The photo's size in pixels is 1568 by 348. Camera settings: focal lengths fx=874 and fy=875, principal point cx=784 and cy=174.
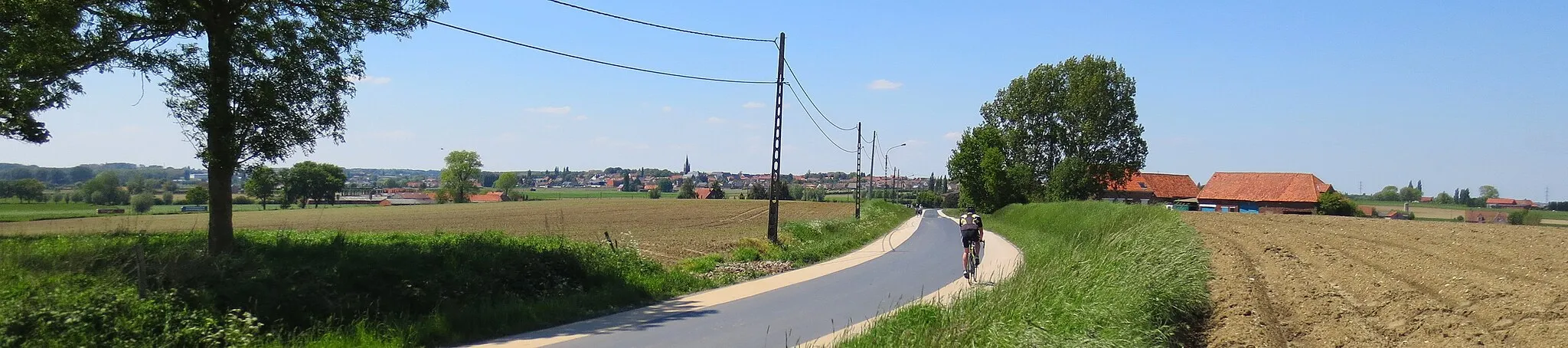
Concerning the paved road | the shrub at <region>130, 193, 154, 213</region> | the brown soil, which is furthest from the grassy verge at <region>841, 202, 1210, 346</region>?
the shrub at <region>130, 193, 154, 213</region>

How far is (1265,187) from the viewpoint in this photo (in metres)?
44.5

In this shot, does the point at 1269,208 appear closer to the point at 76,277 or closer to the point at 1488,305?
the point at 1488,305

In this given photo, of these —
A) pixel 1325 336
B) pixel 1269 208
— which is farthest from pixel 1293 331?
pixel 1269 208

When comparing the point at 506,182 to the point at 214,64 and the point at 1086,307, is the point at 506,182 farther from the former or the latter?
the point at 1086,307

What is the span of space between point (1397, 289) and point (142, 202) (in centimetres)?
5986

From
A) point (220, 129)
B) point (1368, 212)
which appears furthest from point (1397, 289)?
point (1368, 212)

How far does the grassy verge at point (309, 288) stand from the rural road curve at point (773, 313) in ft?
2.48

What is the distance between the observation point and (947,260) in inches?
985

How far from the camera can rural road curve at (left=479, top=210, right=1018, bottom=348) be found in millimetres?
10938

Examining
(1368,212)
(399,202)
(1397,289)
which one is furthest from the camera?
(399,202)

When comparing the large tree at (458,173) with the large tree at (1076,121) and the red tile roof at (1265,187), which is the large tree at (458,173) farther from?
the red tile roof at (1265,187)

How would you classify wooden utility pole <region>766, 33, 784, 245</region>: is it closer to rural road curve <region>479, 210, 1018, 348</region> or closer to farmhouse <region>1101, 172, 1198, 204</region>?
rural road curve <region>479, 210, 1018, 348</region>

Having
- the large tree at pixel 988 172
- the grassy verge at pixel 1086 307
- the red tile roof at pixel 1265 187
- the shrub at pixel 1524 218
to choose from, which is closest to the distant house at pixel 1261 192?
the red tile roof at pixel 1265 187

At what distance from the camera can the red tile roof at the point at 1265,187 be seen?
41.3 m
